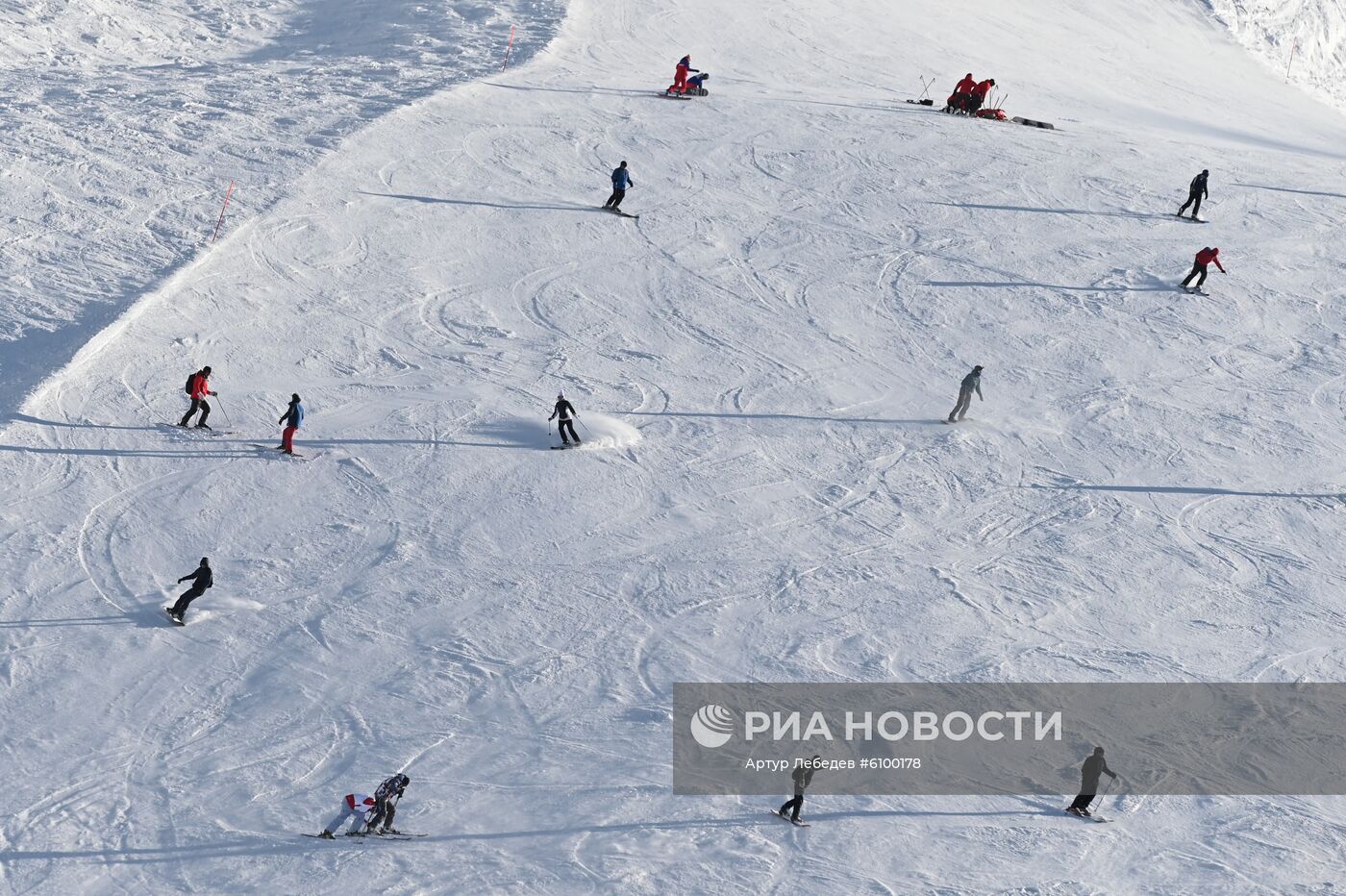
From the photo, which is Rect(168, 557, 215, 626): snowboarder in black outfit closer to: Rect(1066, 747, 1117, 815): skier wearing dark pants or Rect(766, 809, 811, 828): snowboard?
Rect(766, 809, 811, 828): snowboard

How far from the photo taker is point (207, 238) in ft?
75.6

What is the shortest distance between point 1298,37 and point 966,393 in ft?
121

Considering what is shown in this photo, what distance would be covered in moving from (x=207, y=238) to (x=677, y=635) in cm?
1249

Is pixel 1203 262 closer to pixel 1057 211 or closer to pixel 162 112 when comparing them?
pixel 1057 211

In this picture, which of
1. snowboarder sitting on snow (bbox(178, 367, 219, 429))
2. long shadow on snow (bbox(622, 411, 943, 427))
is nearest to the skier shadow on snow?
long shadow on snow (bbox(622, 411, 943, 427))

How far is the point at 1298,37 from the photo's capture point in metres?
48.8

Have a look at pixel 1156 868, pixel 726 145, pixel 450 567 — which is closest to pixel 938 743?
pixel 1156 868

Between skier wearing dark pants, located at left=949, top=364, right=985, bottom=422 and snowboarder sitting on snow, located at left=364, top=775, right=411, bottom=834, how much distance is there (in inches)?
426

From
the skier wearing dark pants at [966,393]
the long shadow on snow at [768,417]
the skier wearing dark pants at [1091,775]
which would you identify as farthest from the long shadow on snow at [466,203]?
the skier wearing dark pants at [1091,775]

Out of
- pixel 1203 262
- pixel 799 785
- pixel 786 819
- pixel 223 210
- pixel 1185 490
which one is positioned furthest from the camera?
pixel 1203 262

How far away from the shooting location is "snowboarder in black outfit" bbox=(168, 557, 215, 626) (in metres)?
14.9

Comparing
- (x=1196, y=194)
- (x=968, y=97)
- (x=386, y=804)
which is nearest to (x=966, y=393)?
(x=1196, y=194)

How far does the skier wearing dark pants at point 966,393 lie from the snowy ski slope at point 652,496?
1.26 ft

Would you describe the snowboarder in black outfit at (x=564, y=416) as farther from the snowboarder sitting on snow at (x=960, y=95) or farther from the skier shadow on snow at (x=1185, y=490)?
the snowboarder sitting on snow at (x=960, y=95)
